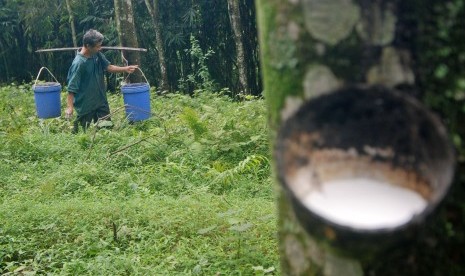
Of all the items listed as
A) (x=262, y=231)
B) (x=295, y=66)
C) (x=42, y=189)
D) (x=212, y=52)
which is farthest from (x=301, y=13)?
(x=212, y=52)

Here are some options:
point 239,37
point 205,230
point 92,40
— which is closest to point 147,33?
point 239,37

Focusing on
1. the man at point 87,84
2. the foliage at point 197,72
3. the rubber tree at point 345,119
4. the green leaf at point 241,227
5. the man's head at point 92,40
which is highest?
the rubber tree at point 345,119

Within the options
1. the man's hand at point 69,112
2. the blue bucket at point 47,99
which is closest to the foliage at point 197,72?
the blue bucket at point 47,99

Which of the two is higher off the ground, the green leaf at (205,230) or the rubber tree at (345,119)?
the rubber tree at (345,119)

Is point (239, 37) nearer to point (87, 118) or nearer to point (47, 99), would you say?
point (47, 99)

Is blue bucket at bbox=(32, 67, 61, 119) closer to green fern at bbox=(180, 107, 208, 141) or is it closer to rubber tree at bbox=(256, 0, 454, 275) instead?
green fern at bbox=(180, 107, 208, 141)

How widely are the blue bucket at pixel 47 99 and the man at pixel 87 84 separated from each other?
0.72 m

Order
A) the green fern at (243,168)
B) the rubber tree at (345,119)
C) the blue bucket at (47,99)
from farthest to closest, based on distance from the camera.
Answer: the blue bucket at (47,99)
the green fern at (243,168)
the rubber tree at (345,119)

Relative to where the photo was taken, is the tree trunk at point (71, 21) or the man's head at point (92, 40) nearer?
the man's head at point (92, 40)

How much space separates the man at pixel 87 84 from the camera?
6.95 meters

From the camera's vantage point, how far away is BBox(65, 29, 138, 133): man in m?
6.95

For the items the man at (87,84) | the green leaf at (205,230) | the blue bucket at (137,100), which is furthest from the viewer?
the blue bucket at (137,100)

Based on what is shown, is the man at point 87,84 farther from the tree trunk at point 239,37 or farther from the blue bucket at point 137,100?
the tree trunk at point 239,37

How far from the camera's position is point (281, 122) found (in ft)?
3.92
